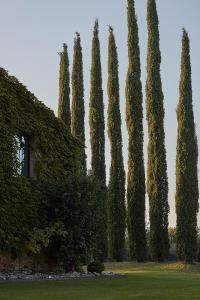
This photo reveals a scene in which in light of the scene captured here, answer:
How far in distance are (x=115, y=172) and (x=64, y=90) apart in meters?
8.17

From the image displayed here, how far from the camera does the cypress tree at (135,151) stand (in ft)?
114

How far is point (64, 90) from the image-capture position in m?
41.9

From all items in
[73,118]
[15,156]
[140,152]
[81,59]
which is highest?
[81,59]

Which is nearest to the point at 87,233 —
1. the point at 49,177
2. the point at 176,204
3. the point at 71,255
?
the point at 71,255

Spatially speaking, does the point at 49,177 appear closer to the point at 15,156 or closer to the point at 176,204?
the point at 15,156

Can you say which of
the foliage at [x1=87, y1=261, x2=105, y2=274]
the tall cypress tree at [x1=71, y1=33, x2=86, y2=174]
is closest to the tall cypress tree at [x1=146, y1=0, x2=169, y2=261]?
the tall cypress tree at [x1=71, y1=33, x2=86, y2=174]

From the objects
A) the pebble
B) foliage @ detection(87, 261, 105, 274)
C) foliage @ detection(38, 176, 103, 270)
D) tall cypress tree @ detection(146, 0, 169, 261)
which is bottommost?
Result: the pebble

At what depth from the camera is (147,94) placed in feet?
120

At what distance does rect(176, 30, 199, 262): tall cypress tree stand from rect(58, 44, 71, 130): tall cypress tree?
31.1 ft

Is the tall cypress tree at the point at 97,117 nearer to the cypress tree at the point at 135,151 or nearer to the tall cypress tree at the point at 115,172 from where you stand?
the tall cypress tree at the point at 115,172

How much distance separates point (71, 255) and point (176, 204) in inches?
526

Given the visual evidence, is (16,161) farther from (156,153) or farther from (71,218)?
(156,153)

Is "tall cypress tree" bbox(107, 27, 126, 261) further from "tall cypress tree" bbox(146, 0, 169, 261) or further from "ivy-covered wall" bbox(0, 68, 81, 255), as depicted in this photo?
"ivy-covered wall" bbox(0, 68, 81, 255)

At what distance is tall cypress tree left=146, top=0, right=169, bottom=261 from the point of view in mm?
34031
